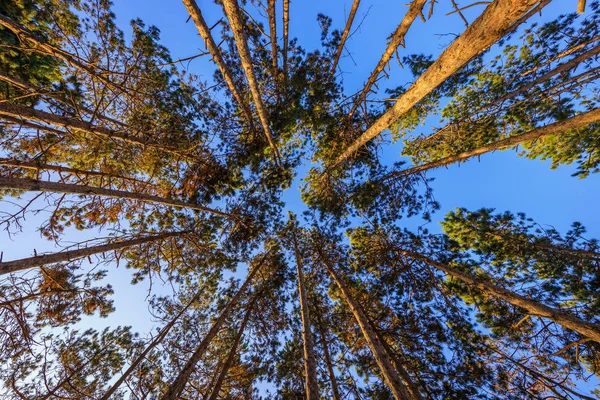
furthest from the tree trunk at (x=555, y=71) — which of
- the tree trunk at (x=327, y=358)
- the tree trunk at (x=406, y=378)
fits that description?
the tree trunk at (x=327, y=358)

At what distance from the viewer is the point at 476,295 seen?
23.3 feet

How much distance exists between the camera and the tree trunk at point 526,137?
14.7 ft

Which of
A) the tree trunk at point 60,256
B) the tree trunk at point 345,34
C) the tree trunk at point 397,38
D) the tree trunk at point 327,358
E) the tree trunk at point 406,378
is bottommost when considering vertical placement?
the tree trunk at point 406,378

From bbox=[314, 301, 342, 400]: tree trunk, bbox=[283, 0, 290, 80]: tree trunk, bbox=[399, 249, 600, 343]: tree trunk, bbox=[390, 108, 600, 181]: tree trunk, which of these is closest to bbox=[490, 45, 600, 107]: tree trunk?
bbox=[390, 108, 600, 181]: tree trunk

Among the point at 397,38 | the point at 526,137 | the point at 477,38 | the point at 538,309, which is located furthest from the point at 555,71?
the point at 538,309

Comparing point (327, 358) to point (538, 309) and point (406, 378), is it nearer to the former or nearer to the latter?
point (406, 378)

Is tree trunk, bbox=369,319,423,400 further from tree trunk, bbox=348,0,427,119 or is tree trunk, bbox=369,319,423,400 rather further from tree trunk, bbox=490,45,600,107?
tree trunk, bbox=490,45,600,107

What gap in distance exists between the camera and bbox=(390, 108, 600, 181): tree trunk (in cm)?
447

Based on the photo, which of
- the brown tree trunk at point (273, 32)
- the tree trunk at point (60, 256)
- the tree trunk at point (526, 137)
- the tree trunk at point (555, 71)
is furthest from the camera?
the brown tree trunk at point (273, 32)

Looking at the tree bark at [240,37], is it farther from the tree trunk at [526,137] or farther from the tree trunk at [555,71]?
the tree trunk at [555,71]

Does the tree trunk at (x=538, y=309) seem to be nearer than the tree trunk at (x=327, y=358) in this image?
Yes

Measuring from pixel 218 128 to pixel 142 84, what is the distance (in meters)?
2.38

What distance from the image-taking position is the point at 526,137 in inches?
206

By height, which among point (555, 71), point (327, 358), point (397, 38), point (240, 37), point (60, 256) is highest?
point (240, 37)
